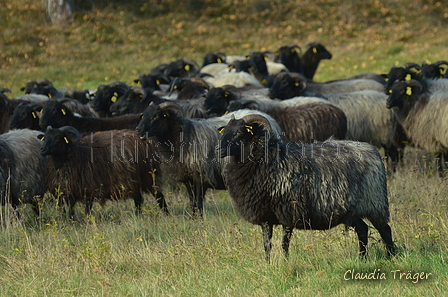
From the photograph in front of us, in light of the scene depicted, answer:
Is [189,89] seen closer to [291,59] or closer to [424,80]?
[424,80]

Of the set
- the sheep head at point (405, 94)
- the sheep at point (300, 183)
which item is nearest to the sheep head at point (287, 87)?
the sheep head at point (405, 94)

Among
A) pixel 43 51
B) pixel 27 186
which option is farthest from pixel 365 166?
pixel 43 51

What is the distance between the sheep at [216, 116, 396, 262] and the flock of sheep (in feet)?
0.03

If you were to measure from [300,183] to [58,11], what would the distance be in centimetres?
2762

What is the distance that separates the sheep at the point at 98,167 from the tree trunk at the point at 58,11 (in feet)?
77.2

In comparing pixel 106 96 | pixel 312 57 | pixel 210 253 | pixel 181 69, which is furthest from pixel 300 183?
pixel 312 57

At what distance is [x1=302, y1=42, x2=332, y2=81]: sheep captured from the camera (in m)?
18.6

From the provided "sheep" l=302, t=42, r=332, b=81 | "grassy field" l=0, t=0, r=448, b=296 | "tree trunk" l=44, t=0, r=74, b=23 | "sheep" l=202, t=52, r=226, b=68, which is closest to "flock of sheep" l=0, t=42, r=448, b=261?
"grassy field" l=0, t=0, r=448, b=296

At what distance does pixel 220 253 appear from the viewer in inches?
233

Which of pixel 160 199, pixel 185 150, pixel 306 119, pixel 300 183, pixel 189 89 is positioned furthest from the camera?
pixel 189 89

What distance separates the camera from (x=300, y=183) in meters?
5.66

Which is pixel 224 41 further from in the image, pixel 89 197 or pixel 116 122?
pixel 89 197

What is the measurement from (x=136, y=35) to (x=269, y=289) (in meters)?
26.4

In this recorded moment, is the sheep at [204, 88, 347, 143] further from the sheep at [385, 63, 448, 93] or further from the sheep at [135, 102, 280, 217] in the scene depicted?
the sheep at [385, 63, 448, 93]
